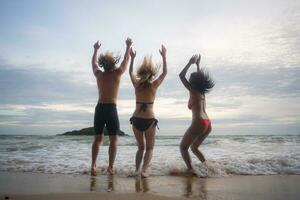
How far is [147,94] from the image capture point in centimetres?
647

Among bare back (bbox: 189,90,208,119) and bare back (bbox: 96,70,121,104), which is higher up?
bare back (bbox: 96,70,121,104)

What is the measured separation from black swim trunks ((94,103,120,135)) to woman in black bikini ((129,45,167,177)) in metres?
0.36

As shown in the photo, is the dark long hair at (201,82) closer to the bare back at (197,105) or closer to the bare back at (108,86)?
the bare back at (197,105)

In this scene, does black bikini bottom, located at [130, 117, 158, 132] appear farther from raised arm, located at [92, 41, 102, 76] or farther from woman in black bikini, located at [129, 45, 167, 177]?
raised arm, located at [92, 41, 102, 76]

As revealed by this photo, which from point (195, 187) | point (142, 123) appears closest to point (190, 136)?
point (142, 123)

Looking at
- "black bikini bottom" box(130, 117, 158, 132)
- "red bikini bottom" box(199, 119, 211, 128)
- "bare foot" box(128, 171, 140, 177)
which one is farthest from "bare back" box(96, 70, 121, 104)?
"red bikini bottom" box(199, 119, 211, 128)

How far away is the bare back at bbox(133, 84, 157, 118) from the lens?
6369 millimetres

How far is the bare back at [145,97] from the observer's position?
20.9 ft

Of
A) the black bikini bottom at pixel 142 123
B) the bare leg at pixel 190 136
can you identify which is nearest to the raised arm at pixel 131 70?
the black bikini bottom at pixel 142 123

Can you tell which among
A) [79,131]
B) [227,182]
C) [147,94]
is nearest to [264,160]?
[227,182]

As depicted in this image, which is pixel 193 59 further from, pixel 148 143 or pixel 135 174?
pixel 135 174

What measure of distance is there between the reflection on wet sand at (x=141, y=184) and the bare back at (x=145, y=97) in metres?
1.17

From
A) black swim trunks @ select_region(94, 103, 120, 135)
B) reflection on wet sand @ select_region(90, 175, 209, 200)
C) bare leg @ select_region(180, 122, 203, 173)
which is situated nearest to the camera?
reflection on wet sand @ select_region(90, 175, 209, 200)

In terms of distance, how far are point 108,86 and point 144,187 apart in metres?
2.17
